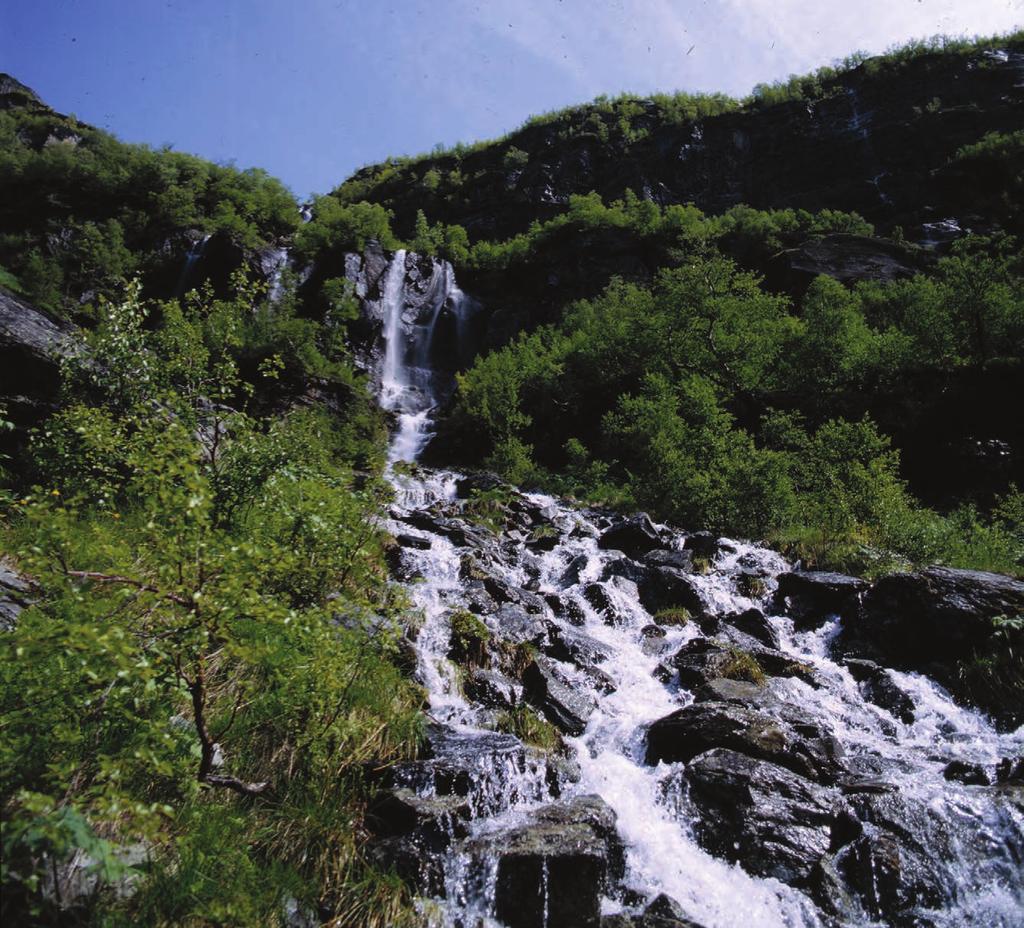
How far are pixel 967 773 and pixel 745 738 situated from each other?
2312 millimetres

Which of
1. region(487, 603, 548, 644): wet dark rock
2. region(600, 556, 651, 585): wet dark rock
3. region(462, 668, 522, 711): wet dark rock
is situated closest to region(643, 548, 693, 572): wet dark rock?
region(600, 556, 651, 585): wet dark rock

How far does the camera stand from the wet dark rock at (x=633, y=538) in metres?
14.6

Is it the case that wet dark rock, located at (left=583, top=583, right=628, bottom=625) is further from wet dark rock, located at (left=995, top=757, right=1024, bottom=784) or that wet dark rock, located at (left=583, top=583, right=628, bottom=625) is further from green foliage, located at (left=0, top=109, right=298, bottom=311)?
green foliage, located at (left=0, top=109, right=298, bottom=311)

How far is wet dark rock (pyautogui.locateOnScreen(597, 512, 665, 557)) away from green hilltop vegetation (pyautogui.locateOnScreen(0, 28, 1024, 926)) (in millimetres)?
2577

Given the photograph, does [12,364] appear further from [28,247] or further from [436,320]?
[28,247]

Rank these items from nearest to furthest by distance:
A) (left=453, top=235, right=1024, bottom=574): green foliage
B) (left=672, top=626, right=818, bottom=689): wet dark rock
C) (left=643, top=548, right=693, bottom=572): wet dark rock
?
(left=672, top=626, right=818, bottom=689): wet dark rock
(left=643, top=548, right=693, bottom=572): wet dark rock
(left=453, top=235, right=1024, bottom=574): green foliage

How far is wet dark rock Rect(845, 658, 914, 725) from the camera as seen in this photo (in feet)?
26.0

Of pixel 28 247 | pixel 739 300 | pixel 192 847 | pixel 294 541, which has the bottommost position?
pixel 192 847

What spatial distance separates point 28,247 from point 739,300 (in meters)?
50.9

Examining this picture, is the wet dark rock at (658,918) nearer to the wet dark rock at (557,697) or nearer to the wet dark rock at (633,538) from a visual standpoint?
the wet dark rock at (557,697)

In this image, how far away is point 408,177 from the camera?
77750 mm

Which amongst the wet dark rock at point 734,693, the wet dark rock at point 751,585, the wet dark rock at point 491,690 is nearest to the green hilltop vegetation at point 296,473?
the wet dark rock at point 491,690

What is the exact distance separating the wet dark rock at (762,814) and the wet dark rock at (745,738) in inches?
11.2

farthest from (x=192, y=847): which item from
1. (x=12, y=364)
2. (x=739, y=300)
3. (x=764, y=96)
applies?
(x=764, y=96)
